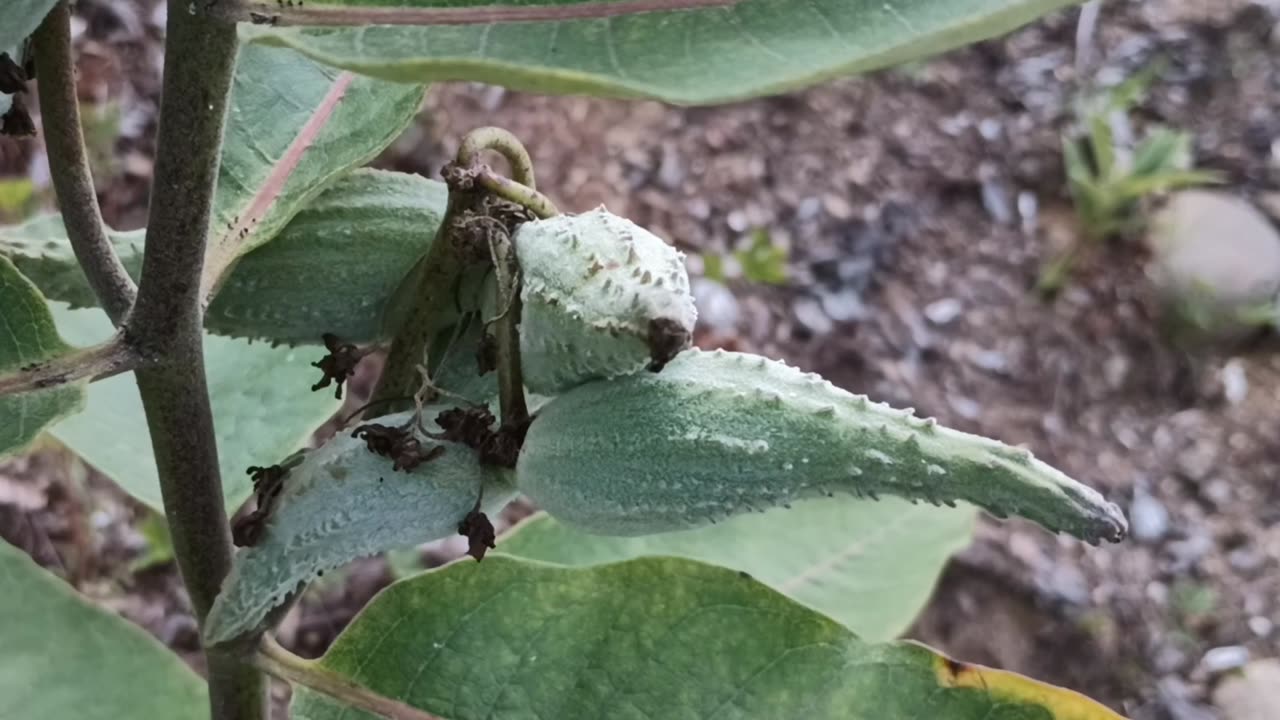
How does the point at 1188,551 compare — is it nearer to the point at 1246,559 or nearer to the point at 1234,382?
the point at 1246,559

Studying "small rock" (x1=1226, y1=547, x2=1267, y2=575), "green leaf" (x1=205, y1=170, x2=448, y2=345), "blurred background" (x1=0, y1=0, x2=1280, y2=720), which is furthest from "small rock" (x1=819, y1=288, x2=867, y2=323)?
"green leaf" (x1=205, y1=170, x2=448, y2=345)

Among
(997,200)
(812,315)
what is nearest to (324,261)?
(812,315)

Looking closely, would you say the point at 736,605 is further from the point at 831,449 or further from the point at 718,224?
the point at 718,224

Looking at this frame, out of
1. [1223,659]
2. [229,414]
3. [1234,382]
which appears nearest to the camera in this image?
[229,414]

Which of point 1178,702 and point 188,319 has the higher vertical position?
point 188,319

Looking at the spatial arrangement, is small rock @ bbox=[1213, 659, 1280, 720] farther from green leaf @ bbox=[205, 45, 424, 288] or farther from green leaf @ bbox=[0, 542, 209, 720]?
green leaf @ bbox=[205, 45, 424, 288]

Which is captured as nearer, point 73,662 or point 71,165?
point 71,165

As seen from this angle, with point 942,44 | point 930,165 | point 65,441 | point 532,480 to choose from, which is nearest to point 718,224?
point 930,165
